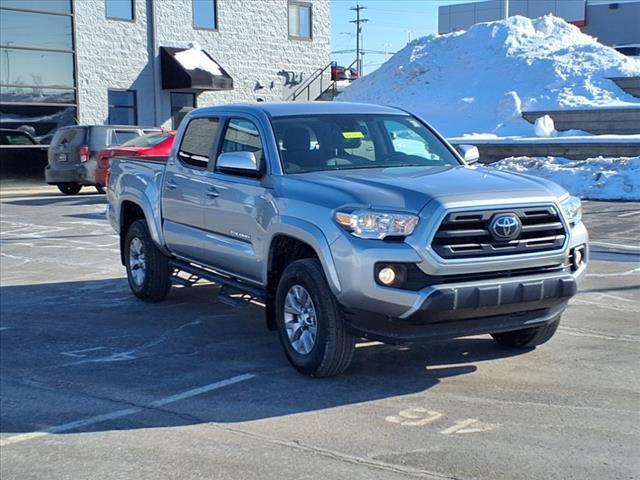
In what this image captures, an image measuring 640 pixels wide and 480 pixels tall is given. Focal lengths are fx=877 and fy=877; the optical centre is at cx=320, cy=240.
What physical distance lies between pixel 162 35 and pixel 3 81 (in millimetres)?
6037

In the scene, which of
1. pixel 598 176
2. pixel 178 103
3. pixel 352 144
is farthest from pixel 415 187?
pixel 178 103

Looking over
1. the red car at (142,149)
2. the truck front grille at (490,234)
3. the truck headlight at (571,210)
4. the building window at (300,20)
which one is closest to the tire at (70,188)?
the red car at (142,149)

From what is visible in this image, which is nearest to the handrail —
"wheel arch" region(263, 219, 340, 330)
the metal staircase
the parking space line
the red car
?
the metal staircase

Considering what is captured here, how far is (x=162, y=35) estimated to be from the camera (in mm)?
30000

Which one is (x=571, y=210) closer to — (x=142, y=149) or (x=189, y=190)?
(x=189, y=190)

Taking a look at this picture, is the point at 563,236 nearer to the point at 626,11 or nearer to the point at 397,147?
the point at 397,147

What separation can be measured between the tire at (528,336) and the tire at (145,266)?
3.60m

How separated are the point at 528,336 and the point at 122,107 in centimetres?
2486

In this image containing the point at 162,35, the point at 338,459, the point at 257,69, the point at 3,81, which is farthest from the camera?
the point at 257,69

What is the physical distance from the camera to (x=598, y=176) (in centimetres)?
1702

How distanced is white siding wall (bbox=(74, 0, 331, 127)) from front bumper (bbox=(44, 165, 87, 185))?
6.37 metres

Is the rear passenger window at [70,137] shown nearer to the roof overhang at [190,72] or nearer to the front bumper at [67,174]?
the front bumper at [67,174]

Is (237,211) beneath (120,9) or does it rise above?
beneath

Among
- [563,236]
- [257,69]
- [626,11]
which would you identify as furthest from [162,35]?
[626,11]
